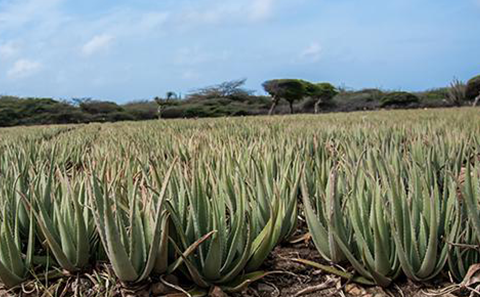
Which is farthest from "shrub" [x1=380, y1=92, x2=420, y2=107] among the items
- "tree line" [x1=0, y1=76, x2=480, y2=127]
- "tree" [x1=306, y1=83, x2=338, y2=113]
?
"tree" [x1=306, y1=83, x2=338, y2=113]

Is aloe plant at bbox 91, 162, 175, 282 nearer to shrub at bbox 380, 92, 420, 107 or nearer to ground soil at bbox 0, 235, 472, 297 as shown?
ground soil at bbox 0, 235, 472, 297

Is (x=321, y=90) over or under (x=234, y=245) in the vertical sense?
over

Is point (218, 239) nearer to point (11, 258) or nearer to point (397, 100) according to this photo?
point (11, 258)

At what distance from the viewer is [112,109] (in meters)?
34.8

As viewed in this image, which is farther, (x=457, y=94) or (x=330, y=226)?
(x=457, y=94)

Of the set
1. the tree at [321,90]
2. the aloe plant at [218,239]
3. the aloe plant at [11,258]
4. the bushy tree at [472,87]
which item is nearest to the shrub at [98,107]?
the tree at [321,90]

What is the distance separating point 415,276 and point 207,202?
0.77 metres

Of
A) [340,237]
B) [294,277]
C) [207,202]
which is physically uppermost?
[207,202]

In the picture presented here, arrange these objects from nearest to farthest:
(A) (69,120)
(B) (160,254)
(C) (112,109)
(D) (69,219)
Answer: (B) (160,254) < (D) (69,219) < (A) (69,120) < (C) (112,109)

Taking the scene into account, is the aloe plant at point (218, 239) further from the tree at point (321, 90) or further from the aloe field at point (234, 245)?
the tree at point (321, 90)

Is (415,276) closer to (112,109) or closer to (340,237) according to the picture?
(340,237)

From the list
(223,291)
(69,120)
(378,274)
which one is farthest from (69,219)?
(69,120)

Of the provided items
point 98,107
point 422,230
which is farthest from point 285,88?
point 422,230

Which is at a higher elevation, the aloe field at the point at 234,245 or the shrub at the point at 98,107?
the shrub at the point at 98,107
